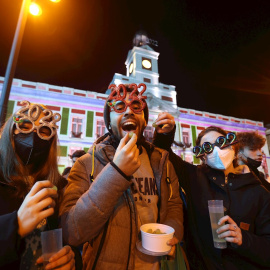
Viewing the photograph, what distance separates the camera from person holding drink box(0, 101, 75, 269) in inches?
43.7

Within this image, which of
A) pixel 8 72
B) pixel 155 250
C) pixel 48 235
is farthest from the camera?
pixel 8 72

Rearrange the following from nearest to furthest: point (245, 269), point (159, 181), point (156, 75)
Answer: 1. point (245, 269)
2. point (159, 181)
3. point (156, 75)

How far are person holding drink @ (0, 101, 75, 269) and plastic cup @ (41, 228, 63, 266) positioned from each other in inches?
1.5

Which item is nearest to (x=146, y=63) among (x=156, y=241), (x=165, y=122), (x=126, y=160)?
(x=165, y=122)

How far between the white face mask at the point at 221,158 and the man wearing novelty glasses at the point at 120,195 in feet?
1.66

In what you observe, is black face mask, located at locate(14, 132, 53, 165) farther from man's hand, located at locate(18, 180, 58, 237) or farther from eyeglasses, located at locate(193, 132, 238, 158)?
eyeglasses, located at locate(193, 132, 238, 158)

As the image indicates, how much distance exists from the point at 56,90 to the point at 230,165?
60.3ft

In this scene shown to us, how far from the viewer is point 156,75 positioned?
26.0 metres

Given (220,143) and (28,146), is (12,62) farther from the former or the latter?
(220,143)

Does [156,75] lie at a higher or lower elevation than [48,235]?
higher

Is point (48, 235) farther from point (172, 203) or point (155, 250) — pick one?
point (172, 203)

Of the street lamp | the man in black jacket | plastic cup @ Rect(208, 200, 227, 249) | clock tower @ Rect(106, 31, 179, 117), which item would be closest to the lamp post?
the street lamp

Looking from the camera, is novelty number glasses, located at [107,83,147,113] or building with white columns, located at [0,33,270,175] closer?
novelty number glasses, located at [107,83,147,113]

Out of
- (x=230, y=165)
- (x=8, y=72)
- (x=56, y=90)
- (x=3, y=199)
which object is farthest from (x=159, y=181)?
(x=56, y=90)
